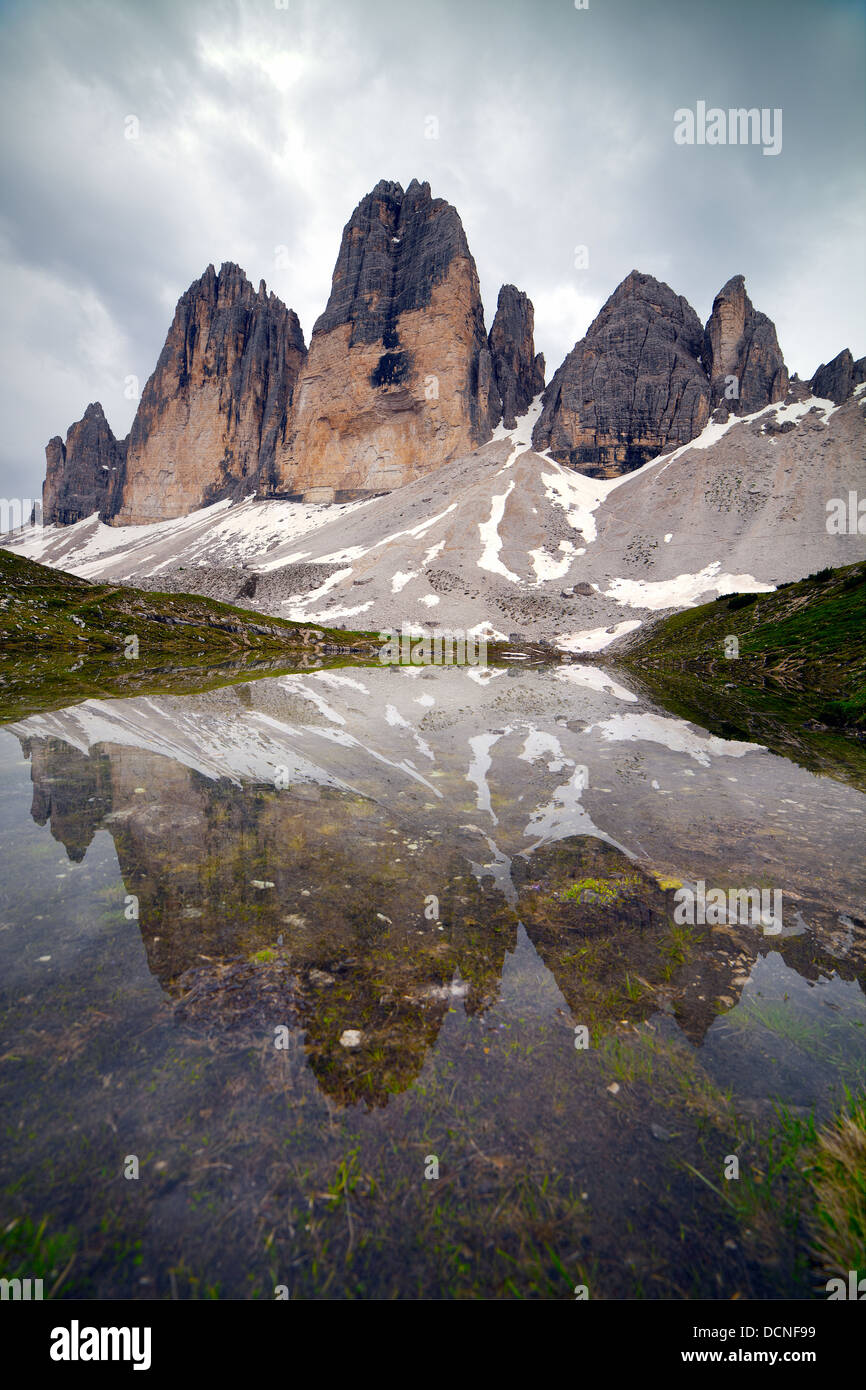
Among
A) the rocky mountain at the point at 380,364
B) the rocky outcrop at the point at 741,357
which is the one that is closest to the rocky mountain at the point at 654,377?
the rocky outcrop at the point at 741,357

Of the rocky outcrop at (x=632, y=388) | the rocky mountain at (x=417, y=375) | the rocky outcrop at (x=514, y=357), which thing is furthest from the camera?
the rocky outcrop at (x=514, y=357)

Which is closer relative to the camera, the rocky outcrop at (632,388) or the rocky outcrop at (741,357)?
the rocky outcrop at (741,357)

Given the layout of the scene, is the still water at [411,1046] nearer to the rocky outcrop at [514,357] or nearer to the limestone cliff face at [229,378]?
the rocky outcrop at [514,357]

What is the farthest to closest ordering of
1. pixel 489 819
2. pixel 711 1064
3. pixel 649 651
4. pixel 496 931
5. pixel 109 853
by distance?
pixel 649 651 < pixel 489 819 < pixel 109 853 < pixel 496 931 < pixel 711 1064

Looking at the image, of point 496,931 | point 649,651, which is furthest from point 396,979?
point 649,651

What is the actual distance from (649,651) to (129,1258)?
62359 mm

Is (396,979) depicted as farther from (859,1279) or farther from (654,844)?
(654,844)

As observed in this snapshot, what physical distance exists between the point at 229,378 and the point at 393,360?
8057 cm

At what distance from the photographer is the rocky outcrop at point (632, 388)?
4990 inches

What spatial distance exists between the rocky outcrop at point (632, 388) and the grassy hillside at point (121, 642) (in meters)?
97.2

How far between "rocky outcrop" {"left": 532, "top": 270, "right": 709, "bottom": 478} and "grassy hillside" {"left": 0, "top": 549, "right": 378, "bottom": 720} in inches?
3828

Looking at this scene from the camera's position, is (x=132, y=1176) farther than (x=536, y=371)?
No

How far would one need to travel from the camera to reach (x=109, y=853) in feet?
24.2

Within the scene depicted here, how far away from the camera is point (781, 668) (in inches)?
1407
